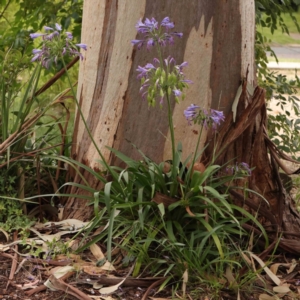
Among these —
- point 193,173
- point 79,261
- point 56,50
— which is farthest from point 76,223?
point 56,50

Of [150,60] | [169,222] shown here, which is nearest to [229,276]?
[169,222]

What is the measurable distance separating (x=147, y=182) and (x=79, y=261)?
0.51 m

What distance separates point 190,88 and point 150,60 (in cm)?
26

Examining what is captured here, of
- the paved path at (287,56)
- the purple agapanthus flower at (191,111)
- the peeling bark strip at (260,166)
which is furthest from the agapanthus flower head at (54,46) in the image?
the paved path at (287,56)

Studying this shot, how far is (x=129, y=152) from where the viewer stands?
3.58 meters

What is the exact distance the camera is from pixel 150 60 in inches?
137

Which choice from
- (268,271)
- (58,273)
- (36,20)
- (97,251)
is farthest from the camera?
(36,20)

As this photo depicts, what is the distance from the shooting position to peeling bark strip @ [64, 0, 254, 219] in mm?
3439

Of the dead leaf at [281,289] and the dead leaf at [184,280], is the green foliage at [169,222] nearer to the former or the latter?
the dead leaf at [184,280]

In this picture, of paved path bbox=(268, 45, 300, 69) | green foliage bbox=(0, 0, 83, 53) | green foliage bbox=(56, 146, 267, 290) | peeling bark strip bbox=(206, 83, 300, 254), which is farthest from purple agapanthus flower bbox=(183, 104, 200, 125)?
paved path bbox=(268, 45, 300, 69)

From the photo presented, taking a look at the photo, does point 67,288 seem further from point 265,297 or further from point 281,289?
point 281,289

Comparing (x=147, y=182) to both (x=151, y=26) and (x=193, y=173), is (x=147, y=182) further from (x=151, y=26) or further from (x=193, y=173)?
(x=151, y=26)

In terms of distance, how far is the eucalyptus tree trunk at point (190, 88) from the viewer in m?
3.45

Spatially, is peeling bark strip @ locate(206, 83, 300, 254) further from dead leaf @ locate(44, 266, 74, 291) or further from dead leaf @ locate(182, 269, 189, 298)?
dead leaf @ locate(44, 266, 74, 291)
